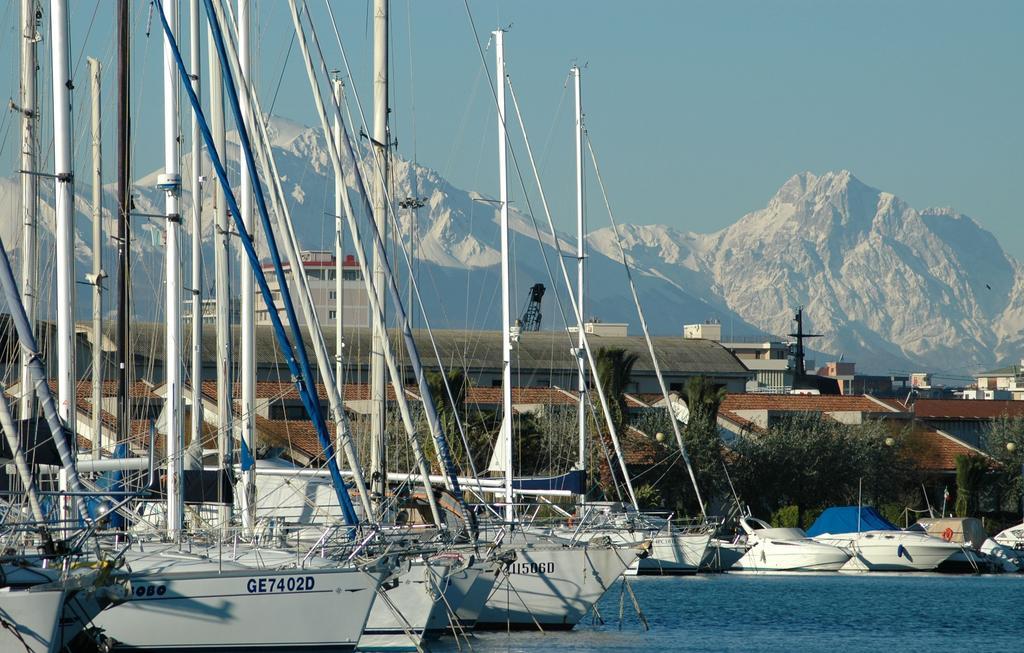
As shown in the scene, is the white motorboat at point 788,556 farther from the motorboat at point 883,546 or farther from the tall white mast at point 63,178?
the tall white mast at point 63,178

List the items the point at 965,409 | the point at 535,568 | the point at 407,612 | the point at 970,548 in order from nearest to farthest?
the point at 407,612 → the point at 535,568 → the point at 970,548 → the point at 965,409

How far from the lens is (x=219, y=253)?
126ft

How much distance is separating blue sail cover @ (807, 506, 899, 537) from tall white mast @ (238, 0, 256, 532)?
129 ft

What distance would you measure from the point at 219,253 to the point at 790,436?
5223 centimetres

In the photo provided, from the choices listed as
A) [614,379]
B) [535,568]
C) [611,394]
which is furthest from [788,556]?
[535,568]

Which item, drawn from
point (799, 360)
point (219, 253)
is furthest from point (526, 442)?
point (799, 360)

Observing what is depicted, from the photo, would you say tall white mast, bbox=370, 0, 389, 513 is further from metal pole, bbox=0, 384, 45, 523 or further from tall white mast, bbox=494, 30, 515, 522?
metal pole, bbox=0, 384, 45, 523

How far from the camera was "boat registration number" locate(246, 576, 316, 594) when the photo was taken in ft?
92.9

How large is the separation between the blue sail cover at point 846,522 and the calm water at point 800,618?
6053 millimetres

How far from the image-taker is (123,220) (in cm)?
3862

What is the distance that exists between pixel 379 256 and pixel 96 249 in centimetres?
1132

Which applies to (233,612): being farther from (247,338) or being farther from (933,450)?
(933,450)

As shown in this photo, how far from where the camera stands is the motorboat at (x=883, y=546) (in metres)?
70.2

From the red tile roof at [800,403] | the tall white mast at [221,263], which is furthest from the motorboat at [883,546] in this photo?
the tall white mast at [221,263]
